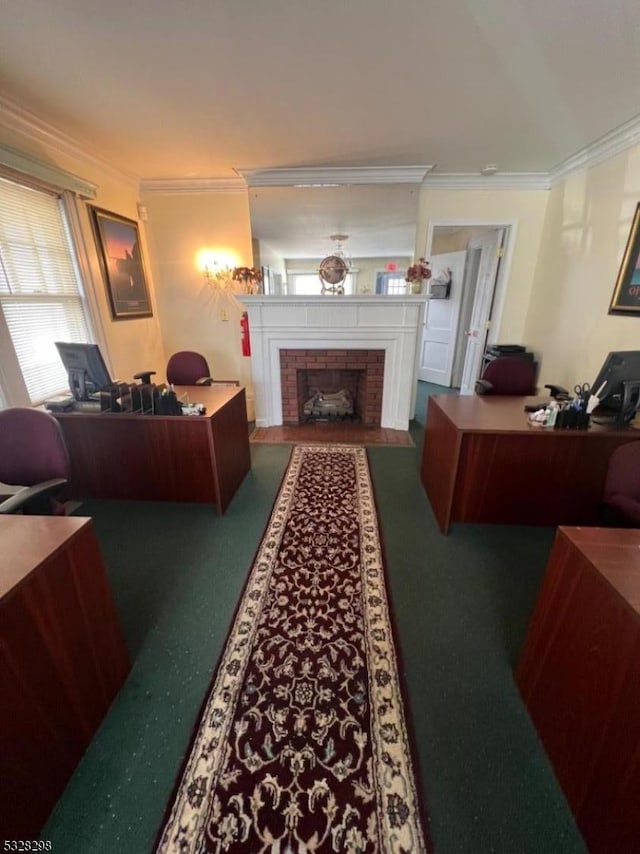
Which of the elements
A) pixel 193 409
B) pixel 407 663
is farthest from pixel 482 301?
pixel 407 663

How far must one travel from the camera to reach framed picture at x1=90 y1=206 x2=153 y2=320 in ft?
10.6

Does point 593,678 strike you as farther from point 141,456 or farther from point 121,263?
point 121,263

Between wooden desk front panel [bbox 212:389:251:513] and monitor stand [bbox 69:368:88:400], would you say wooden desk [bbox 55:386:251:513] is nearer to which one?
wooden desk front panel [bbox 212:389:251:513]

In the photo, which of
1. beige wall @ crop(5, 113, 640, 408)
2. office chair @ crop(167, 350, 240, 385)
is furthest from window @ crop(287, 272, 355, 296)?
office chair @ crop(167, 350, 240, 385)

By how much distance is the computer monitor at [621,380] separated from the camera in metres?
1.94

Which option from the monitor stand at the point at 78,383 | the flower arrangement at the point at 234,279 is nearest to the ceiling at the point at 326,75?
the flower arrangement at the point at 234,279

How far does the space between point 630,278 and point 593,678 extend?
2.90 m

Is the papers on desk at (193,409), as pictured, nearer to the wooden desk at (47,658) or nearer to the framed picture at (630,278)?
the wooden desk at (47,658)

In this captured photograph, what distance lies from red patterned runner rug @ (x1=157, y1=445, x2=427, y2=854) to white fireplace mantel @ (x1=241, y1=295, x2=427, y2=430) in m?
2.27

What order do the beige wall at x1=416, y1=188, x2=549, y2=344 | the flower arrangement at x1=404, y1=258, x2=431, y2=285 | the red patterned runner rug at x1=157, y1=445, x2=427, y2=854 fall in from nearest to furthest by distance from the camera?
the red patterned runner rug at x1=157, y1=445, x2=427, y2=854 → the flower arrangement at x1=404, y1=258, x2=431, y2=285 → the beige wall at x1=416, y1=188, x2=549, y2=344

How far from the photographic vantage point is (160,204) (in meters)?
3.81

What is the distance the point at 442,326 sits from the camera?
5.33 metres

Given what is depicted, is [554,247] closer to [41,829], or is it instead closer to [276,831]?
[276,831]

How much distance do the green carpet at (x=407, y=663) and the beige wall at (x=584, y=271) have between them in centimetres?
182
